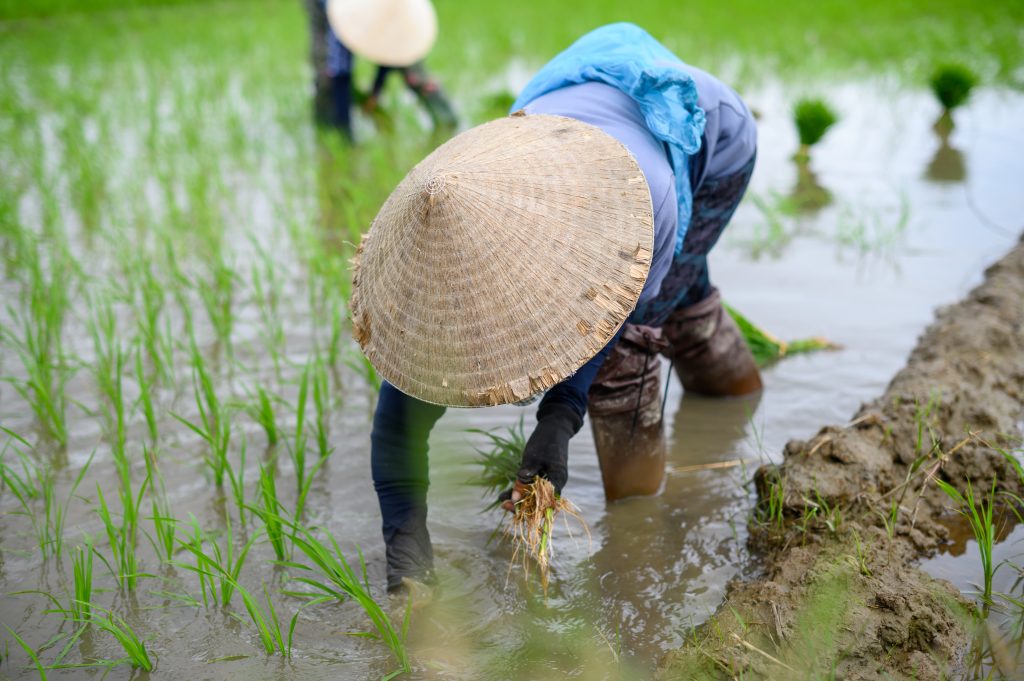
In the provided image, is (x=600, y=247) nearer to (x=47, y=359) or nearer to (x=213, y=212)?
(x=47, y=359)

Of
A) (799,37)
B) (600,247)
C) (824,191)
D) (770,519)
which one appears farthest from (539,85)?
(799,37)

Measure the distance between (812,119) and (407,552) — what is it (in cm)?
376

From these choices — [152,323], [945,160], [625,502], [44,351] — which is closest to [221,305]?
[152,323]

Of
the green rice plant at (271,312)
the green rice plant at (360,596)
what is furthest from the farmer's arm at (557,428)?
the green rice plant at (271,312)

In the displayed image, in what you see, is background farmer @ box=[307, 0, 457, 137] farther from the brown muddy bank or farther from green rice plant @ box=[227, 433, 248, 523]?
the brown muddy bank

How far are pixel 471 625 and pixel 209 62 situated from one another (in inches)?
254

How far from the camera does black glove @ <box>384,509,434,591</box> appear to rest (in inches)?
74.9

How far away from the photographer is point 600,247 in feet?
5.04

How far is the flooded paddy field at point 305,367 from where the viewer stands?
1.95m

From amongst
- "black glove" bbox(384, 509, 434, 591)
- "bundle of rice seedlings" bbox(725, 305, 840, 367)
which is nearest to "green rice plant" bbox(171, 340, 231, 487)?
"black glove" bbox(384, 509, 434, 591)

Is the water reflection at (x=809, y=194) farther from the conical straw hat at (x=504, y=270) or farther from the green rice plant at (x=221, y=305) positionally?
the conical straw hat at (x=504, y=270)

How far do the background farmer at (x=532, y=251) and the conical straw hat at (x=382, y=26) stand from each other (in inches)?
106

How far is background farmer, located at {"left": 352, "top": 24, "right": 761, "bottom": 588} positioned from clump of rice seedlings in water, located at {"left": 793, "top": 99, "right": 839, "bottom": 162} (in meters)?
3.09

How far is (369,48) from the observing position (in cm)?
452
